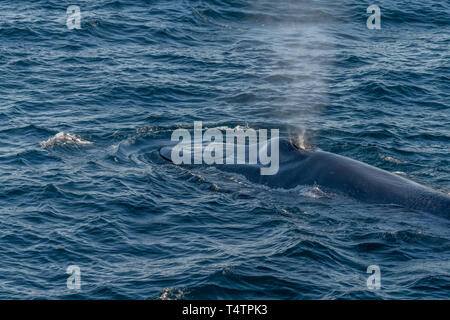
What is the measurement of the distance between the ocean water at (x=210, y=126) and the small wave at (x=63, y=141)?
78mm

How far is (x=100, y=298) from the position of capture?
60.7 ft

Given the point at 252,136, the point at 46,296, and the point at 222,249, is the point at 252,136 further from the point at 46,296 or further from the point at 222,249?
the point at 46,296

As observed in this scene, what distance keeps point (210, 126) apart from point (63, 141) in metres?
6.46

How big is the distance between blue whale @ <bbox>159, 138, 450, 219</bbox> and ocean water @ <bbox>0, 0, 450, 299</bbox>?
0.40 meters

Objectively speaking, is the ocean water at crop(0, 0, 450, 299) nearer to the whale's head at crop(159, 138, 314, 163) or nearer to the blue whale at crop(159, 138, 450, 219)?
the blue whale at crop(159, 138, 450, 219)

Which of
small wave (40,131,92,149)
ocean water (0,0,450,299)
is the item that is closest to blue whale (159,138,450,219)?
ocean water (0,0,450,299)

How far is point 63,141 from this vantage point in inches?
1203

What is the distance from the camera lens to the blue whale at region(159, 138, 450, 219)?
75.9ft

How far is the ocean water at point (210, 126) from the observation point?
19938 millimetres

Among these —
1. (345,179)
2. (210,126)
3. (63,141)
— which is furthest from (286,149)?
(63,141)

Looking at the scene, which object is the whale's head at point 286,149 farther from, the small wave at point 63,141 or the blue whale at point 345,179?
the small wave at point 63,141
